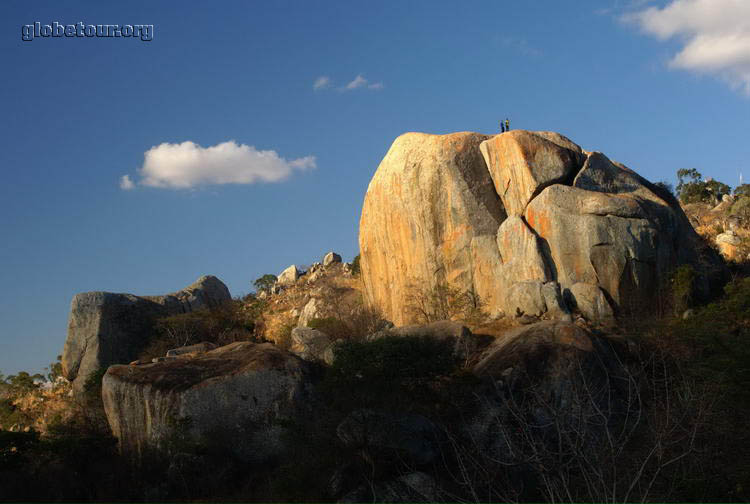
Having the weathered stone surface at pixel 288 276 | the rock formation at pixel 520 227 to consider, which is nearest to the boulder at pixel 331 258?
the weathered stone surface at pixel 288 276

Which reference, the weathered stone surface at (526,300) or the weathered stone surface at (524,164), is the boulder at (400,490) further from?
the weathered stone surface at (524,164)

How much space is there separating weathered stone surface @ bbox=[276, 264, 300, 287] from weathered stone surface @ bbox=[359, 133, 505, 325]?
2140 centimetres

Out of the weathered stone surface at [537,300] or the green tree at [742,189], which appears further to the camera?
the green tree at [742,189]

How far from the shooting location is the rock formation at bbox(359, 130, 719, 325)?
2912cm

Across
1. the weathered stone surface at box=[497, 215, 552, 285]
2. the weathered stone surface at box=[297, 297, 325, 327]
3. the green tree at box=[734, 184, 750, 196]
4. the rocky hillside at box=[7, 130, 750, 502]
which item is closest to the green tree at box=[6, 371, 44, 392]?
the rocky hillside at box=[7, 130, 750, 502]

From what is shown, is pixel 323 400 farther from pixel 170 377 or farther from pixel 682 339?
pixel 682 339

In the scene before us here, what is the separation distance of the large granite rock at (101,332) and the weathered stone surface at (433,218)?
13453mm

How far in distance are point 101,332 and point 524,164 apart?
75.1 feet

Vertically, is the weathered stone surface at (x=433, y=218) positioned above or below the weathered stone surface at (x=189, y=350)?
above

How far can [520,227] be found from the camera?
30969 mm

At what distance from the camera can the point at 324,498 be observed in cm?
1731

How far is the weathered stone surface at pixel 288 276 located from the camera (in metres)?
58.1

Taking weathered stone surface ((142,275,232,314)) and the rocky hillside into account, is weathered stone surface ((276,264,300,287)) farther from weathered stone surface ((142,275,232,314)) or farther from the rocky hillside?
the rocky hillside

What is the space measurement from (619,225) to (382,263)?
12834 mm
